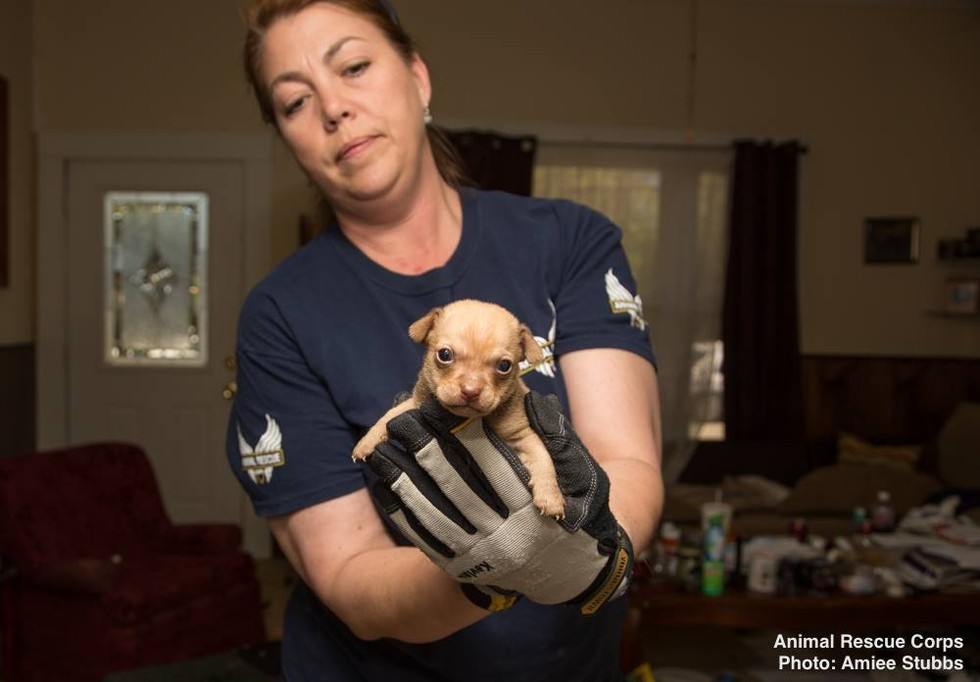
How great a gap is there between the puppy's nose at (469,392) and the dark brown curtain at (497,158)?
4.97 meters

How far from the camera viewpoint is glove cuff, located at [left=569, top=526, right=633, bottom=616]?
103cm

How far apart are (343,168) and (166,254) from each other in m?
5.09

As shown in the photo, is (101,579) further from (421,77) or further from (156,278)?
(421,77)

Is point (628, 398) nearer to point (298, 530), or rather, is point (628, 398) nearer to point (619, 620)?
point (619, 620)

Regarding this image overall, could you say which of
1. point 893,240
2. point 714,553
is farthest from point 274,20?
point 893,240

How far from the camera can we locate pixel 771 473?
5.77 metres

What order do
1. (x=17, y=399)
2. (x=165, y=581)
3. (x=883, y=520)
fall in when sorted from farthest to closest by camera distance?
1. (x=17, y=399)
2. (x=883, y=520)
3. (x=165, y=581)

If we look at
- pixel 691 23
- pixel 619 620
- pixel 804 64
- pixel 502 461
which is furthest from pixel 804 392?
pixel 502 461

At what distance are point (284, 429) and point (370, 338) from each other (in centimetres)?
19

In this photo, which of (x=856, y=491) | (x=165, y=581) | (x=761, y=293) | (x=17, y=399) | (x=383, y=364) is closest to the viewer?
(x=383, y=364)

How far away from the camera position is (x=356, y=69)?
1.29 m

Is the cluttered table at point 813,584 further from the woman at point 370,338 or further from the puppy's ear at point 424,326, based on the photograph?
the puppy's ear at point 424,326

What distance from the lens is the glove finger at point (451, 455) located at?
958mm

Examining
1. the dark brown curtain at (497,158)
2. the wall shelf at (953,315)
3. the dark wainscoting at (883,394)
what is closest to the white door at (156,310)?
the dark brown curtain at (497,158)
